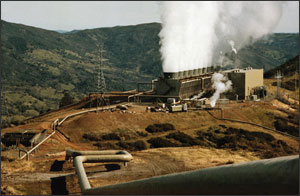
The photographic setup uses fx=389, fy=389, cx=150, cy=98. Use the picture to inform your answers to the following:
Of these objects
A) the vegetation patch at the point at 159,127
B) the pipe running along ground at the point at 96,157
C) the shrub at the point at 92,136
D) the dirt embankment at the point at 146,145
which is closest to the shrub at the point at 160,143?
the dirt embankment at the point at 146,145

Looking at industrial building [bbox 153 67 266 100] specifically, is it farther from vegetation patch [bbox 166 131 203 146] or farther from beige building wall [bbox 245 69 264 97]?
vegetation patch [bbox 166 131 203 146]

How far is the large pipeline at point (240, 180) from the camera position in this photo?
12.1m

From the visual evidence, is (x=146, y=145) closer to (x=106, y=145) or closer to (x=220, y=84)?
(x=106, y=145)

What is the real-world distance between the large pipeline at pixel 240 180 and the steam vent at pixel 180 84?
3955 centimetres

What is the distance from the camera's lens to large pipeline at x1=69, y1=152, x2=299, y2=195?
1210 centimetres

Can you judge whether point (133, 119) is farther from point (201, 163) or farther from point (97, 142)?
point (201, 163)

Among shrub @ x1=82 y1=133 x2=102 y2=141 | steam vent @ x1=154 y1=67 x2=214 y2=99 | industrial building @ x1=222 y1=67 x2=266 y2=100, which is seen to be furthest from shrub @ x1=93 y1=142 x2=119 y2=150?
industrial building @ x1=222 y1=67 x2=266 y2=100

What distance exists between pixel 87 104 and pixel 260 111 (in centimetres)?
2494

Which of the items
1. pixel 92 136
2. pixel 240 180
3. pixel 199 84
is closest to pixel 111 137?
pixel 92 136

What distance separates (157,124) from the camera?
4616 centimetres

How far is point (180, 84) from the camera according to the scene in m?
55.8

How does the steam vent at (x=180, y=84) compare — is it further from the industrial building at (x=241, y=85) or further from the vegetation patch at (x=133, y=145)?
the vegetation patch at (x=133, y=145)

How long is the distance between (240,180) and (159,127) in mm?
32316

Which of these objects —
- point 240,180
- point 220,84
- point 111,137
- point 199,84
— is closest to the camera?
point 240,180
